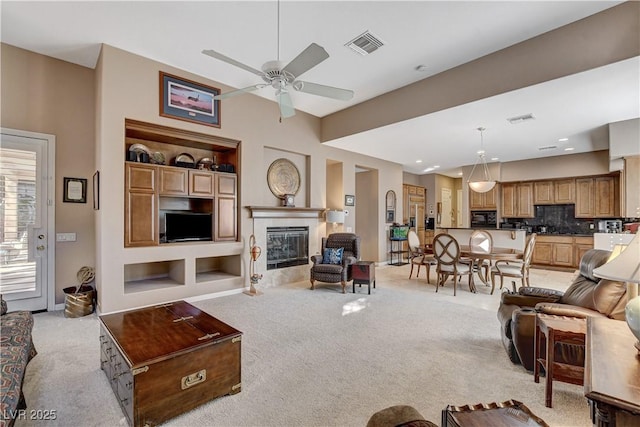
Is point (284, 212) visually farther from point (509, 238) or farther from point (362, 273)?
point (509, 238)

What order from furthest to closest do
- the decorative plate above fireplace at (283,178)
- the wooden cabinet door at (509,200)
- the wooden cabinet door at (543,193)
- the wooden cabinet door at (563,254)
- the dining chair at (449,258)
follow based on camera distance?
the wooden cabinet door at (509,200), the wooden cabinet door at (543,193), the wooden cabinet door at (563,254), the decorative plate above fireplace at (283,178), the dining chair at (449,258)

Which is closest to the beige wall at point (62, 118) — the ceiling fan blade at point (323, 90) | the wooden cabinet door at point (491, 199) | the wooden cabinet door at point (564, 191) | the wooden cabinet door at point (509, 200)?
the ceiling fan blade at point (323, 90)

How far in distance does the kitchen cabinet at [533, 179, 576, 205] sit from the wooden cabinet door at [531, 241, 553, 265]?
1236 millimetres

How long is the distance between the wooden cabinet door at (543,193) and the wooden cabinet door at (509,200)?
47cm

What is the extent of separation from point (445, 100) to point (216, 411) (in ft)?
15.1

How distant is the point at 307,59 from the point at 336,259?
3.71 meters

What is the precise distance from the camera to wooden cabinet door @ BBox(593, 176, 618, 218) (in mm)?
7062

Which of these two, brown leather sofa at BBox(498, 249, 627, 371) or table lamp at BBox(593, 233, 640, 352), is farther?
brown leather sofa at BBox(498, 249, 627, 371)

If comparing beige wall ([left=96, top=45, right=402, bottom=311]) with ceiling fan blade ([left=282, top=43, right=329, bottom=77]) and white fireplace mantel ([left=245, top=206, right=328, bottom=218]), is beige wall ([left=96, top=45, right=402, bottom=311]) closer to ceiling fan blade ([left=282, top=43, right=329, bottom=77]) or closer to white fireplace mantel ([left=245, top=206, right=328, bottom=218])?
white fireplace mantel ([left=245, top=206, right=328, bottom=218])

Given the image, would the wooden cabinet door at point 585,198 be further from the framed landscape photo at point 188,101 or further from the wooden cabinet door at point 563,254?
the framed landscape photo at point 188,101

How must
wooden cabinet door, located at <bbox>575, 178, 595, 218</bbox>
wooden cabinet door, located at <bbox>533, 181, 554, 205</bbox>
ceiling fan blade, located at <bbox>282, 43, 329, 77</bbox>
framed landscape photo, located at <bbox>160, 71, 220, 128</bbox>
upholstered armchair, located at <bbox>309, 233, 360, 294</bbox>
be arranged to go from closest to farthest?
ceiling fan blade, located at <bbox>282, 43, 329, 77</bbox> → framed landscape photo, located at <bbox>160, 71, 220, 128</bbox> → upholstered armchair, located at <bbox>309, 233, 360, 294</bbox> → wooden cabinet door, located at <bbox>575, 178, 595, 218</bbox> → wooden cabinet door, located at <bbox>533, 181, 554, 205</bbox>

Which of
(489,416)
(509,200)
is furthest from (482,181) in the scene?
(489,416)

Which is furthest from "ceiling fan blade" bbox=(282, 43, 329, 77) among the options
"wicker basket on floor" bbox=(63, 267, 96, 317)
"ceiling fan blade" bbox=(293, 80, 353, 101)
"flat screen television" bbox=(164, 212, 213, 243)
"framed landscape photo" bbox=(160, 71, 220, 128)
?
"wicker basket on floor" bbox=(63, 267, 96, 317)

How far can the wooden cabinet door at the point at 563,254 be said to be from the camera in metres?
7.23
